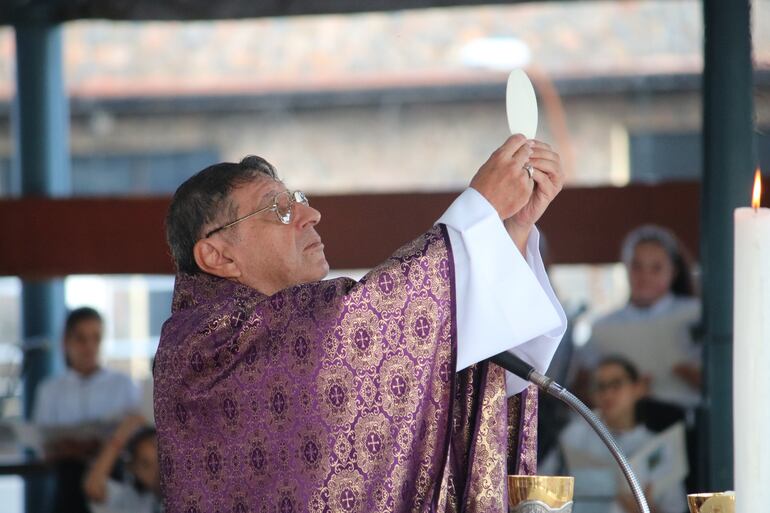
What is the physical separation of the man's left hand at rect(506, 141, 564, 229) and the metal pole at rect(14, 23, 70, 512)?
12.2 ft

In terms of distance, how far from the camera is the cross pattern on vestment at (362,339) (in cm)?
186

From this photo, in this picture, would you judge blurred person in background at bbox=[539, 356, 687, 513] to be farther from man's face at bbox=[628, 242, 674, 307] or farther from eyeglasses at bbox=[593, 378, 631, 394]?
man's face at bbox=[628, 242, 674, 307]

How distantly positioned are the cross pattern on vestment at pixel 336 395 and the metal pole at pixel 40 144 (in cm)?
372

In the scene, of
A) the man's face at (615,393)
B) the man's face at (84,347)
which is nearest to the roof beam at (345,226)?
the man's face at (84,347)

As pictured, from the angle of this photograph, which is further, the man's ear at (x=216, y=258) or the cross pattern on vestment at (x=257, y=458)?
the man's ear at (x=216, y=258)

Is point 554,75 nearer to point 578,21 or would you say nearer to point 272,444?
point 578,21

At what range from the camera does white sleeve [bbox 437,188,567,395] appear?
6.06 feet

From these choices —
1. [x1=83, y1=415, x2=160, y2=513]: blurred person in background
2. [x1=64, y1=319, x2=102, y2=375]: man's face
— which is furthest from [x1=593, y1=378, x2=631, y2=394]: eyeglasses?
[x1=64, y1=319, x2=102, y2=375]: man's face

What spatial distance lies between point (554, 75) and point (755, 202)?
25.9 feet

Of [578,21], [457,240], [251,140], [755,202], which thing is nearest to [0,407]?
[251,140]

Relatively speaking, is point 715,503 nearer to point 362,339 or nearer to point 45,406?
point 362,339

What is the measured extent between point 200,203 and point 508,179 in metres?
0.57

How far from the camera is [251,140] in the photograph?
8.71 m

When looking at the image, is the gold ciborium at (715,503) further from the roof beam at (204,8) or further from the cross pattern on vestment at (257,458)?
the roof beam at (204,8)
